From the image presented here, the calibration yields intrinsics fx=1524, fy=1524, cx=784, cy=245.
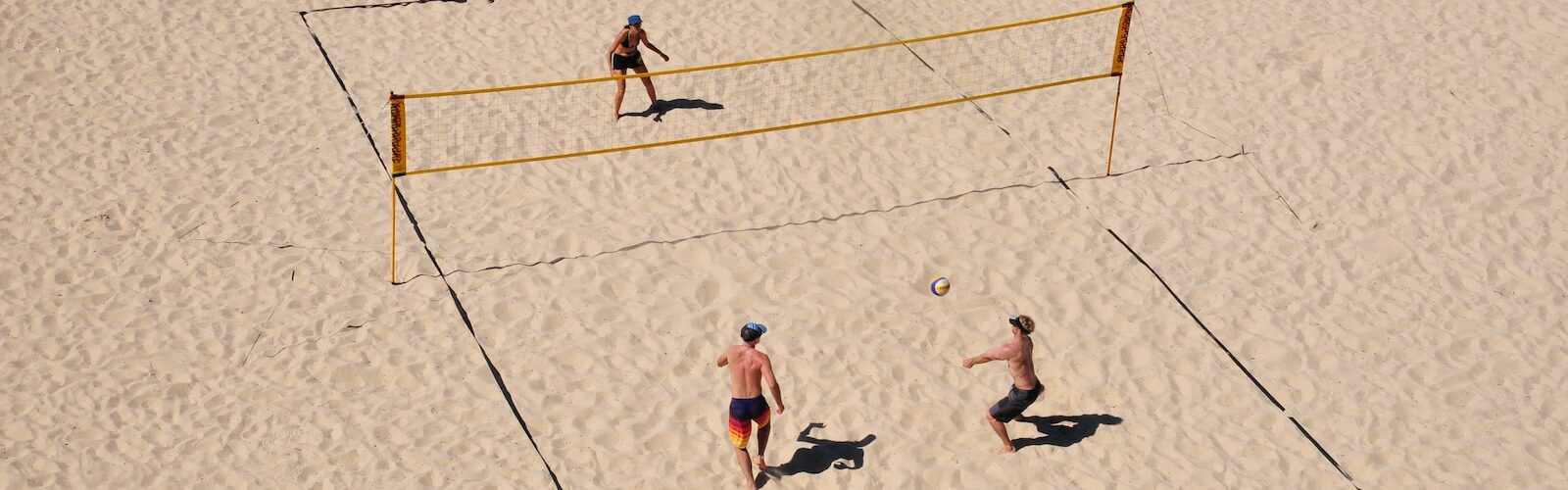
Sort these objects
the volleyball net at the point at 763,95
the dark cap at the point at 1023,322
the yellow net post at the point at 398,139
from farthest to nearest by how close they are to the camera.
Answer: the volleyball net at the point at 763,95 → the yellow net post at the point at 398,139 → the dark cap at the point at 1023,322

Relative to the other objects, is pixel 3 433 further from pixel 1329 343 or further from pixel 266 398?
pixel 1329 343

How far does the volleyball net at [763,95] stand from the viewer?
11.7 m

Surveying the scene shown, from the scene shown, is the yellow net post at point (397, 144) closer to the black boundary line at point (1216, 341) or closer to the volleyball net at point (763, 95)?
the volleyball net at point (763, 95)

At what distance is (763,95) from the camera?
41.1ft

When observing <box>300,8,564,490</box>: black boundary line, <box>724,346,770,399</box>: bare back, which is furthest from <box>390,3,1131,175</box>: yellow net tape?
<box>724,346,770,399</box>: bare back

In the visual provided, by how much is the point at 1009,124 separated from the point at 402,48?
5.16 m

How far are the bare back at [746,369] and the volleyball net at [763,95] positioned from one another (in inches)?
117

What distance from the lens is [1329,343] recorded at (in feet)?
32.7

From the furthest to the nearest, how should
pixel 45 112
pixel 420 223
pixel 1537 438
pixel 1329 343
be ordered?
pixel 45 112 < pixel 420 223 < pixel 1329 343 < pixel 1537 438

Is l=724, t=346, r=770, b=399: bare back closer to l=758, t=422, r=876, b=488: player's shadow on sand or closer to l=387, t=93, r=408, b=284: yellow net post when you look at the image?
l=758, t=422, r=876, b=488: player's shadow on sand

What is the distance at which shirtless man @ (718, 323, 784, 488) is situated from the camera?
838cm

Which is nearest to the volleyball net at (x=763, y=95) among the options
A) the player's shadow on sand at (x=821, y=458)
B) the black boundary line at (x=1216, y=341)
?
the black boundary line at (x=1216, y=341)

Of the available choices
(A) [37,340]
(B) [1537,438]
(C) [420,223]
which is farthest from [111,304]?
(B) [1537,438]

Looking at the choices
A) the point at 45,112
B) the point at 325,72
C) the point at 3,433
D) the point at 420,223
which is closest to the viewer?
the point at 3,433
